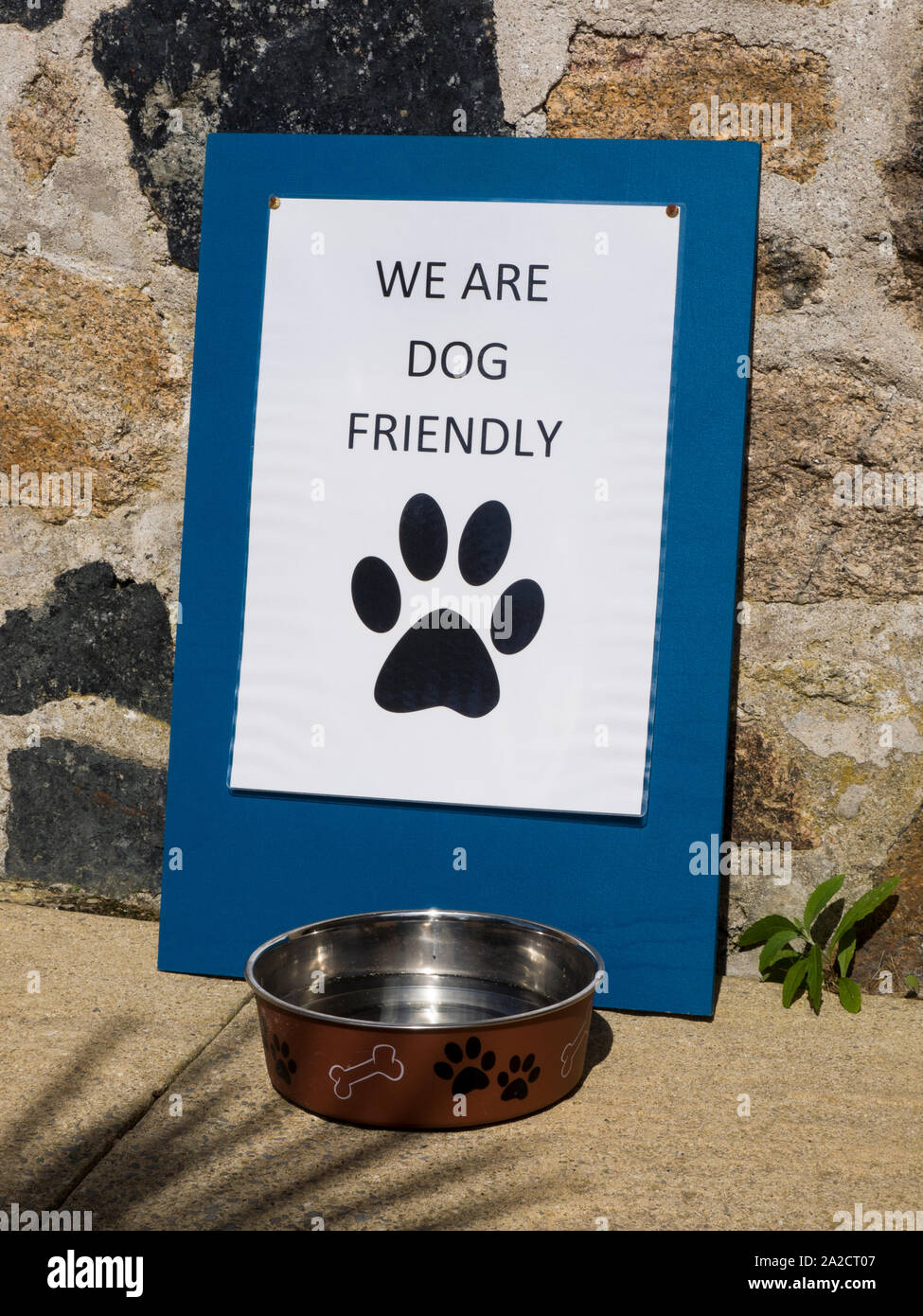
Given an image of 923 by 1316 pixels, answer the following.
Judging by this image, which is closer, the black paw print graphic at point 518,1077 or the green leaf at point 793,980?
the black paw print graphic at point 518,1077

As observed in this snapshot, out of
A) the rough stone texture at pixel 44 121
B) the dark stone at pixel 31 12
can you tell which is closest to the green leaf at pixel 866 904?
the rough stone texture at pixel 44 121

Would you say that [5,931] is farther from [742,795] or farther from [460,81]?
[460,81]

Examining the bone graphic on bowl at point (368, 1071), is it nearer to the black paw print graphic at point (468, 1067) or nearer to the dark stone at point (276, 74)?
the black paw print graphic at point (468, 1067)

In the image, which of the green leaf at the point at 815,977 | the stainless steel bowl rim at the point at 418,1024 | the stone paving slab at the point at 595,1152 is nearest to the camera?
the stone paving slab at the point at 595,1152

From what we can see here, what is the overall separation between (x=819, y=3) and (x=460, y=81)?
52 cm

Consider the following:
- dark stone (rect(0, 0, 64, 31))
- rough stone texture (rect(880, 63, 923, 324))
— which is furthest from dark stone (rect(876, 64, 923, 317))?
dark stone (rect(0, 0, 64, 31))

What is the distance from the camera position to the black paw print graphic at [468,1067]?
1.35 meters

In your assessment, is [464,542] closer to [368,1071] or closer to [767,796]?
[767,796]

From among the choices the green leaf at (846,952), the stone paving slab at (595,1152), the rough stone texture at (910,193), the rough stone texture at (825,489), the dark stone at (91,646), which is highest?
the rough stone texture at (910,193)

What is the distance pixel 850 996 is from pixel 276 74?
159cm

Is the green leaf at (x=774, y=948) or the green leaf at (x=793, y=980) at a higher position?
the green leaf at (x=774, y=948)

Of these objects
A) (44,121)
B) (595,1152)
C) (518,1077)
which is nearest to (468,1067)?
(518,1077)

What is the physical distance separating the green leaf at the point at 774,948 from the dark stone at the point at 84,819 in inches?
37.2
